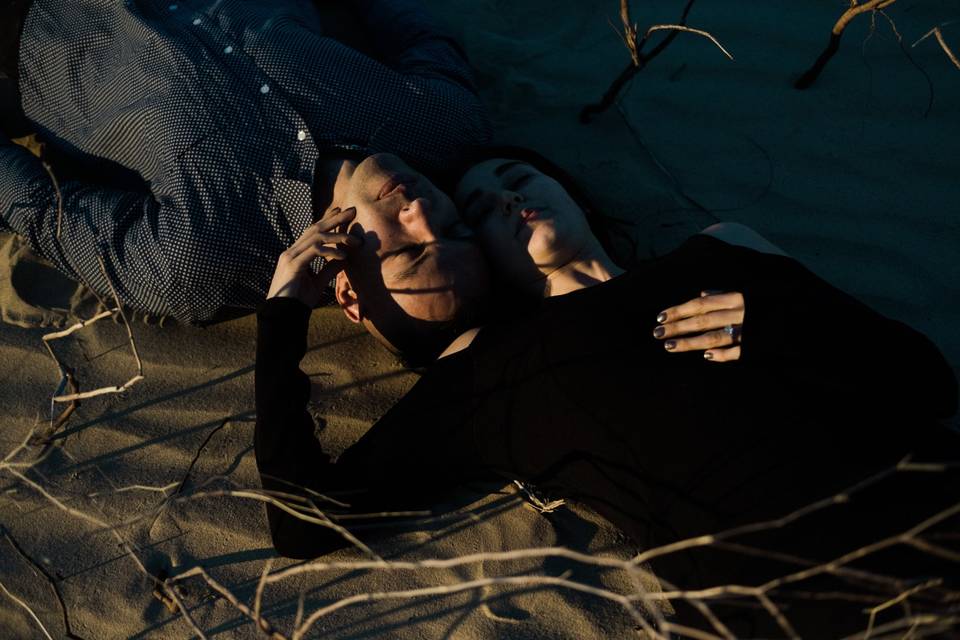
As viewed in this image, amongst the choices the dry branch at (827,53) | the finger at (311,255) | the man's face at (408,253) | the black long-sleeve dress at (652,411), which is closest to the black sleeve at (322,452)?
the black long-sleeve dress at (652,411)

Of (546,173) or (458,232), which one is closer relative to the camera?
(458,232)

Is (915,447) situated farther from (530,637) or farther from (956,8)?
(956,8)

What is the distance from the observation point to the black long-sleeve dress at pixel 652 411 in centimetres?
212

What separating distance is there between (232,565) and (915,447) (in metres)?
2.13

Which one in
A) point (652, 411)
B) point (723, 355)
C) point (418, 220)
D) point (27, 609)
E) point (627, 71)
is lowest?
point (27, 609)

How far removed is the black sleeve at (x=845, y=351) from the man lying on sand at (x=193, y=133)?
1.45 metres

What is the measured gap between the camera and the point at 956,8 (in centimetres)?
381

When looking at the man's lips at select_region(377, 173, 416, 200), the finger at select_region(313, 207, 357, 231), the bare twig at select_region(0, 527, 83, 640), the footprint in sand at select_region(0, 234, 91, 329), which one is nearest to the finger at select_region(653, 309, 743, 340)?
the man's lips at select_region(377, 173, 416, 200)

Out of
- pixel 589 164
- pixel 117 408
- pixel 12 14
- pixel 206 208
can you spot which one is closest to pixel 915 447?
pixel 589 164

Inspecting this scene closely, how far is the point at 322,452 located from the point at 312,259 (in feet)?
2.09

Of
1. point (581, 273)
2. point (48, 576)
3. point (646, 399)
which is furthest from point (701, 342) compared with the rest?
point (48, 576)

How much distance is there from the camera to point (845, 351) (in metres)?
2.26

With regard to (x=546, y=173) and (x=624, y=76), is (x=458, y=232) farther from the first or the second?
(x=624, y=76)

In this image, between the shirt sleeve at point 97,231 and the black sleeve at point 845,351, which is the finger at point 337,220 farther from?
the black sleeve at point 845,351
